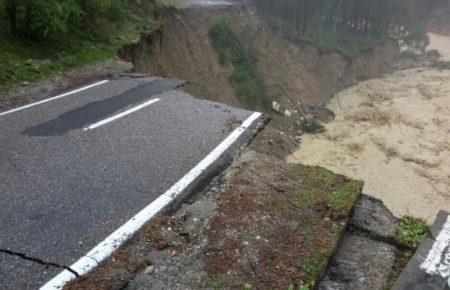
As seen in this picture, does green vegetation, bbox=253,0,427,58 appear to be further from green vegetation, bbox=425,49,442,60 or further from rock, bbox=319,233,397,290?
rock, bbox=319,233,397,290

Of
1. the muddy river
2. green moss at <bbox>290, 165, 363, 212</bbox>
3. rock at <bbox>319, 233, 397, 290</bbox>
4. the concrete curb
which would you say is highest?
green moss at <bbox>290, 165, 363, 212</bbox>

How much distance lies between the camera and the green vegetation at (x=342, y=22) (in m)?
34.8

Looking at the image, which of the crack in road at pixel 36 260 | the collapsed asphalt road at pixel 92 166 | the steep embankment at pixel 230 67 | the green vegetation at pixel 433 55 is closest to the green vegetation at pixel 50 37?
the steep embankment at pixel 230 67

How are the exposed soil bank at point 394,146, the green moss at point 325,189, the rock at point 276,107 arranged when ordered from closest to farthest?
the green moss at point 325,189 < the exposed soil bank at point 394,146 < the rock at point 276,107

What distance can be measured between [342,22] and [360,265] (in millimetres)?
40957

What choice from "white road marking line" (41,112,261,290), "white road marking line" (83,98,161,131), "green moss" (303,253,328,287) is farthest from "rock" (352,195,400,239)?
"white road marking line" (83,98,161,131)

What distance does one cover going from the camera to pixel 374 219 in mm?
5586

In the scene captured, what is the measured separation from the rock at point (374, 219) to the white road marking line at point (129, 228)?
2.26 meters

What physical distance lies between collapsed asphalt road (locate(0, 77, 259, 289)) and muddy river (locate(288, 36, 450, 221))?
9.42 metres

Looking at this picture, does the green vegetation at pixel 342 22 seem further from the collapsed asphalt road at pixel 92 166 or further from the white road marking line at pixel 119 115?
the collapsed asphalt road at pixel 92 166

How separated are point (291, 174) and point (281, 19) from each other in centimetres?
3131

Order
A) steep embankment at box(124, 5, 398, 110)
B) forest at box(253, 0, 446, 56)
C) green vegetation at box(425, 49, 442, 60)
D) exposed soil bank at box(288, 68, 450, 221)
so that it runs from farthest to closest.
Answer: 1. green vegetation at box(425, 49, 442, 60)
2. forest at box(253, 0, 446, 56)
3. steep embankment at box(124, 5, 398, 110)
4. exposed soil bank at box(288, 68, 450, 221)

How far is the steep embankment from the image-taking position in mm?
18703

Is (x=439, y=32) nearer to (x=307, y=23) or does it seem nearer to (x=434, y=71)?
(x=434, y=71)
